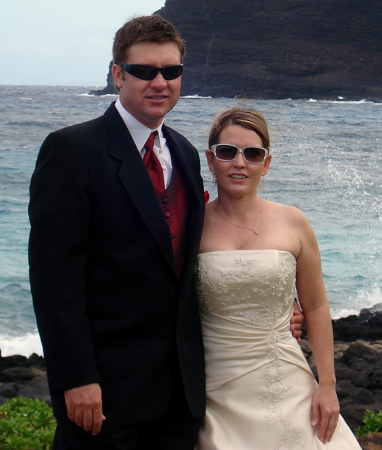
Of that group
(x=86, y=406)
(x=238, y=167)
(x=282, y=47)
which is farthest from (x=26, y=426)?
→ (x=282, y=47)

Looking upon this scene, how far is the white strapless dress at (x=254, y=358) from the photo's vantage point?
2.58 metres

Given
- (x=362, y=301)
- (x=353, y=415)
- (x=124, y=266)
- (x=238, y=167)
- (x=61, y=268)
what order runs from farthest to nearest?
(x=362, y=301) → (x=353, y=415) → (x=238, y=167) → (x=124, y=266) → (x=61, y=268)

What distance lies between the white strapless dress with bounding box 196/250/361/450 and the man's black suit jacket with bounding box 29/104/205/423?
0.13 m

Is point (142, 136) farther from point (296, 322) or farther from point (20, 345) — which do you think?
point (20, 345)

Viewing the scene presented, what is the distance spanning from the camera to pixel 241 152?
9.25ft

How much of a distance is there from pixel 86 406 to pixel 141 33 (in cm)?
139


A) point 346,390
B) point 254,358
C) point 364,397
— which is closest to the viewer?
point 254,358

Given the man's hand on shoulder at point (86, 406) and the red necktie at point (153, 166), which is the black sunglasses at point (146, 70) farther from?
the man's hand on shoulder at point (86, 406)

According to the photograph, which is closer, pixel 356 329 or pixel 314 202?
pixel 356 329

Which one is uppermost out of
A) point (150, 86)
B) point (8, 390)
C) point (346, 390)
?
point (150, 86)

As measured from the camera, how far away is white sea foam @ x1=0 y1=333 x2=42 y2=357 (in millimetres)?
8219

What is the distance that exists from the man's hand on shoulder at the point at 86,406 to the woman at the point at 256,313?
50cm

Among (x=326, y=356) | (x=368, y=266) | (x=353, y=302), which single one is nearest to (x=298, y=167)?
(x=368, y=266)

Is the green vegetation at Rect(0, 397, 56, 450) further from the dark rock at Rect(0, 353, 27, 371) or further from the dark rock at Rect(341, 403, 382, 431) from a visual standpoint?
the dark rock at Rect(0, 353, 27, 371)
